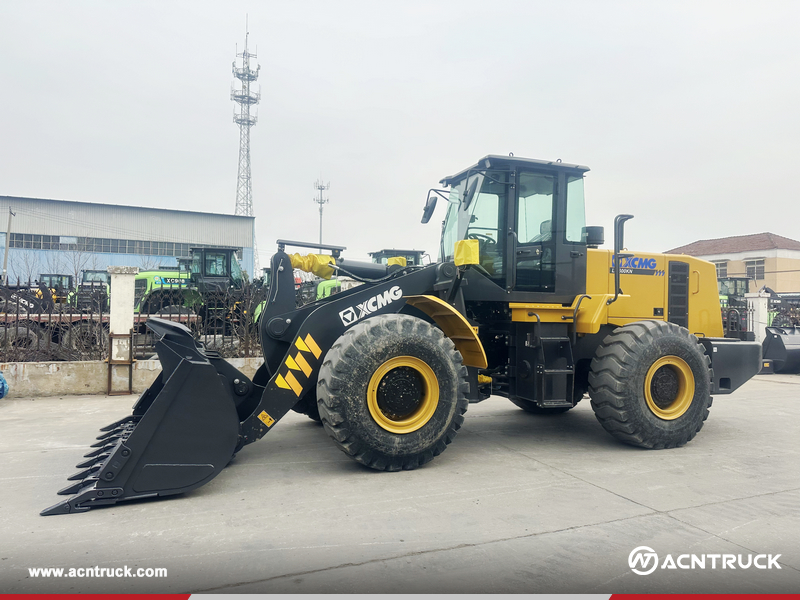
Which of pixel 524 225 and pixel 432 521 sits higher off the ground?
pixel 524 225

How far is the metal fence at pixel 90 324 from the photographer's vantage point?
8.80 m

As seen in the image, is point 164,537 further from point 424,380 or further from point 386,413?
point 424,380

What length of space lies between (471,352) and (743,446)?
3.12m

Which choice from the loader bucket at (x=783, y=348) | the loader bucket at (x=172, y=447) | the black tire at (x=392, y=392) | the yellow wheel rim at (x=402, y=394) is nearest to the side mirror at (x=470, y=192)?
the black tire at (x=392, y=392)

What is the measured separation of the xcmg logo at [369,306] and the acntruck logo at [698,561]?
2.75 meters

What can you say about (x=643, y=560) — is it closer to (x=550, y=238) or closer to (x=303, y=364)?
(x=303, y=364)

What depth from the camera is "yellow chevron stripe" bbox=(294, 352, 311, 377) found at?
15.0 ft

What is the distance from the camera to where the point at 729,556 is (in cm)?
316

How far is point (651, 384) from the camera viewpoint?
554 cm

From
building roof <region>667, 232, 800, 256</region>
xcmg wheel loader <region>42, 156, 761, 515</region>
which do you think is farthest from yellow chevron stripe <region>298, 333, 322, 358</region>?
building roof <region>667, 232, 800, 256</region>

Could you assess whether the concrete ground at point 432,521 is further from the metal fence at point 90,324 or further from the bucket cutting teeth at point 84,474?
the metal fence at point 90,324

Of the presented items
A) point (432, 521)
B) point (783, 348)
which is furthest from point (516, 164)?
point (783, 348)

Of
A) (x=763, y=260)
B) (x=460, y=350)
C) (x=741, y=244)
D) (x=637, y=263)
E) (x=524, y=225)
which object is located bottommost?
(x=460, y=350)

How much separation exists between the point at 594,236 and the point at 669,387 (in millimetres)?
1706
